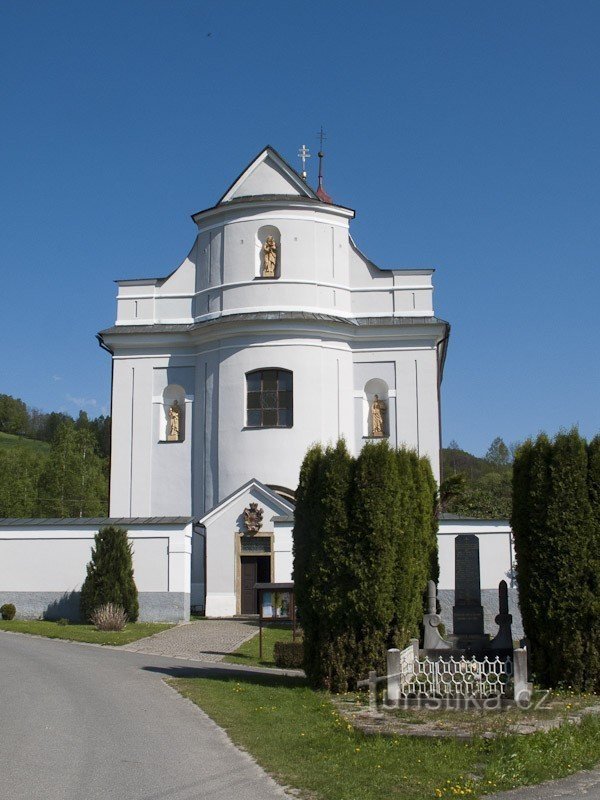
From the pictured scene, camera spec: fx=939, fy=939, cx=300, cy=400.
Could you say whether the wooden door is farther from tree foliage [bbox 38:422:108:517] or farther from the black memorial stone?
tree foliage [bbox 38:422:108:517]

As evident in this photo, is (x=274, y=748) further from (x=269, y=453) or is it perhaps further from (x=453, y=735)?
(x=269, y=453)

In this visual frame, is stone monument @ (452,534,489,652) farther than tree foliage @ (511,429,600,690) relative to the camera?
Yes

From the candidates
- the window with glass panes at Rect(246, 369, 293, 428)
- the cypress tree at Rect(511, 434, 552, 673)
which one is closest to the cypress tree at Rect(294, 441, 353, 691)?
the cypress tree at Rect(511, 434, 552, 673)

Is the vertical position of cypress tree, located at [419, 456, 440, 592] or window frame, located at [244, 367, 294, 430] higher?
window frame, located at [244, 367, 294, 430]

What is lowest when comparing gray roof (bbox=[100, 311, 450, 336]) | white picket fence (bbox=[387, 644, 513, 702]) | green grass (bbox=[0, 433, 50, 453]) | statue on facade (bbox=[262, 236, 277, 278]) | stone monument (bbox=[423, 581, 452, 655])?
white picket fence (bbox=[387, 644, 513, 702])

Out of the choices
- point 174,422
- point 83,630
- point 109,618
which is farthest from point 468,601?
point 174,422

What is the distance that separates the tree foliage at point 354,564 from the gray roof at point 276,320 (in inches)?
721

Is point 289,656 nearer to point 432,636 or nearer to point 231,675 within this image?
point 231,675

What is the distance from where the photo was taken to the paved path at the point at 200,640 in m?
20.8

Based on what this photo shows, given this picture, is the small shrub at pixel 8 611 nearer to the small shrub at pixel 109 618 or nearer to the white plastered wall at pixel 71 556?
the white plastered wall at pixel 71 556

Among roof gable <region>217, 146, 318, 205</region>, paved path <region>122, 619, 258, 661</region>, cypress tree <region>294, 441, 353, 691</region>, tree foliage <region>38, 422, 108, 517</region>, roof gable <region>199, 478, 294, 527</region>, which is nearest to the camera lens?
cypress tree <region>294, 441, 353, 691</region>

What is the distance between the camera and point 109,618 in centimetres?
2514

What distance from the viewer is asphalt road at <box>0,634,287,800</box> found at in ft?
27.9

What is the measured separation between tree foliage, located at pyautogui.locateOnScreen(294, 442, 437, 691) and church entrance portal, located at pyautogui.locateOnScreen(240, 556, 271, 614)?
47.2 ft
